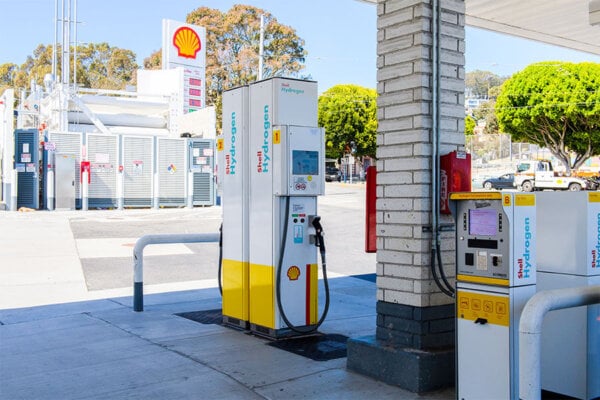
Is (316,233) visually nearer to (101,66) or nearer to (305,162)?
(305,162)

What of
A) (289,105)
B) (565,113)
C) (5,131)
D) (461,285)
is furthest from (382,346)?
(565,113)

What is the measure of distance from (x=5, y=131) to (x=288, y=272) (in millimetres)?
21570

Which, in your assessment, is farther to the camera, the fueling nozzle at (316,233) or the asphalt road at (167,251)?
the asphalt road at (167,251)

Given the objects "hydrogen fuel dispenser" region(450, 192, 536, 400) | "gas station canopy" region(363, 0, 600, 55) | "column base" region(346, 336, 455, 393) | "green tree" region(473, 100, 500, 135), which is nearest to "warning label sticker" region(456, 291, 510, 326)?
"hydrogen fuel dispenser" region(450, 192, 536, 400)

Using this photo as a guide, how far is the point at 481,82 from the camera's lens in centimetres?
15400

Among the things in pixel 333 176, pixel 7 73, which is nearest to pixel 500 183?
pixel 333 176

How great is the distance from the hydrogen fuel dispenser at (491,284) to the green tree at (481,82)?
455 feet

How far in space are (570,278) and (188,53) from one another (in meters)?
37.0

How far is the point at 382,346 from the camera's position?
5078mm

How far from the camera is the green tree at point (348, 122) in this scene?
64.2 meters

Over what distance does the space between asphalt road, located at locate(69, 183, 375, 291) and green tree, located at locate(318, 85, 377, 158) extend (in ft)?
128

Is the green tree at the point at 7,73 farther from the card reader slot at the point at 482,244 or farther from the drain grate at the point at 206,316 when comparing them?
the card reader slot at the point at 482,244

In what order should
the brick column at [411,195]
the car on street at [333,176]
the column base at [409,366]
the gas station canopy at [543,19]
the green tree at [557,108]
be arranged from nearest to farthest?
the column base at [409,366]
the brick column at [411,195]
the gas station canopy at [543,19]
the green tree at [557,108]
the car on street at [333,176]

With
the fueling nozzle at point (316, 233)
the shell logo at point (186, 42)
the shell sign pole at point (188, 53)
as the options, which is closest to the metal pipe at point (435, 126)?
the fueling nozzle at point (316, 233)
